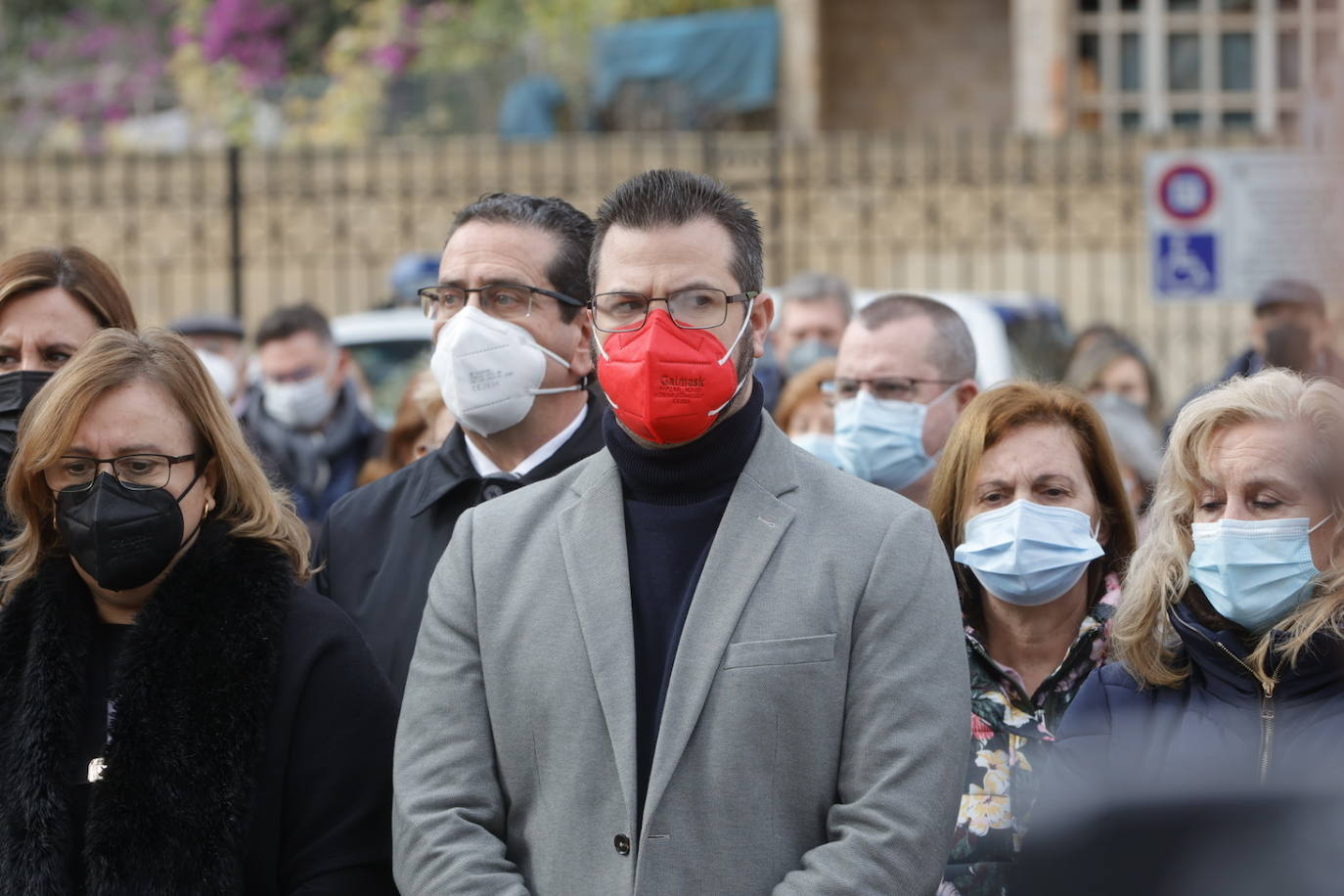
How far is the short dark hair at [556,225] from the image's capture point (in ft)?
13.2

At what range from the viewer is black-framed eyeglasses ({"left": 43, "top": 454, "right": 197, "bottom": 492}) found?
325 cm

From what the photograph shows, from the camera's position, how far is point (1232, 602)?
335 cm

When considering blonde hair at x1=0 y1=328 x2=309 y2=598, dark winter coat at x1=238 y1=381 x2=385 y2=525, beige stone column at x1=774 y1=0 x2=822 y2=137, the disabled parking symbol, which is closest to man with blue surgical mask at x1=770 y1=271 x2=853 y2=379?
dark winter coat at x1=238 y1=381 x2=385 y2=525

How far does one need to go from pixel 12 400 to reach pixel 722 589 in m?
1.93

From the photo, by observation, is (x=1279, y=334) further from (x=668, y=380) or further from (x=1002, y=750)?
(x=668, y=380)

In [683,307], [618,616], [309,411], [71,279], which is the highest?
[71,279]

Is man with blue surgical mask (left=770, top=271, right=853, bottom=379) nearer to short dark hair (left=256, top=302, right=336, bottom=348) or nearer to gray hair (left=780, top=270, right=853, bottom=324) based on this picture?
gray hair (left=780, top=270, right=853, bottom=324)

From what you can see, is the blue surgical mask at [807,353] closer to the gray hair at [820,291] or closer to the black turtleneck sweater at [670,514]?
the gray hair at [820,291]

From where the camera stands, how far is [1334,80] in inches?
37.8

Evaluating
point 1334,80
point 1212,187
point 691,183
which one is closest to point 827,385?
point 691,183

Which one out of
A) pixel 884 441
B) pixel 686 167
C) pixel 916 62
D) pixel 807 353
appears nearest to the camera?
pixel 884 441

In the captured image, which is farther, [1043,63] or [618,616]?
[1043,63]

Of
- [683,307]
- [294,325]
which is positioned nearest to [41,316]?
[683,307]

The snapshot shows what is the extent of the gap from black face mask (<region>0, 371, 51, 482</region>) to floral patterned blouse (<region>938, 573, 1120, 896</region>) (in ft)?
7.34
